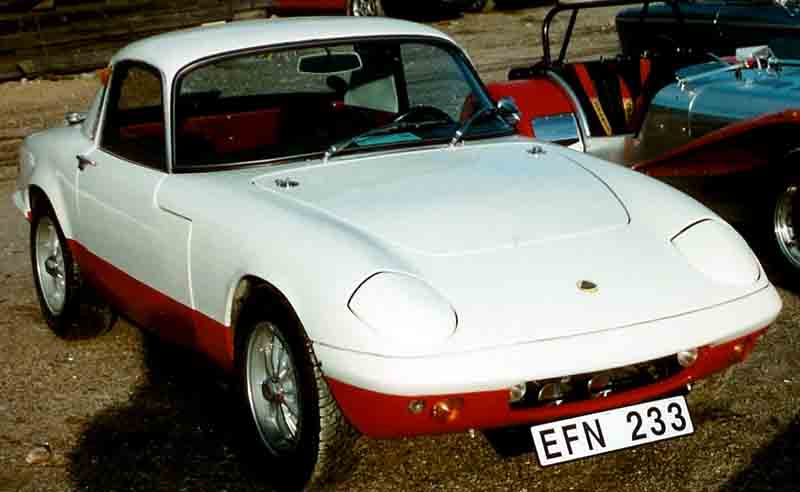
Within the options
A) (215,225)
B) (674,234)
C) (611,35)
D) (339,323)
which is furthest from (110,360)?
(611,35)

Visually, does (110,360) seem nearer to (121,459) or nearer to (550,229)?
(121,459)

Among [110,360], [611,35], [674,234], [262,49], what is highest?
[262,49]

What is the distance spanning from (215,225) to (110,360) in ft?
4.91

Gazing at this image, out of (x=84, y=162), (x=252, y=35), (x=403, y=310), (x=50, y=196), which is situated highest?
(x=252, y=35)

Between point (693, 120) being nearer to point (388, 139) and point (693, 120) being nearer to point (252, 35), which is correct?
point (388, 139)

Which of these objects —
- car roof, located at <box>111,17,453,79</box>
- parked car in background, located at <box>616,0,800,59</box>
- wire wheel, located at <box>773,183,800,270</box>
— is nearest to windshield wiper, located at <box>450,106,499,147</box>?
car roof, located at <box>111,17,453,79</box>

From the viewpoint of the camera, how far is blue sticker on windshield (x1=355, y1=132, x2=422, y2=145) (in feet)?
15.3

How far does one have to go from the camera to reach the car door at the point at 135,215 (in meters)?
4.48

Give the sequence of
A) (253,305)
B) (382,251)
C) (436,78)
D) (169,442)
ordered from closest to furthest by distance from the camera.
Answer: (382,251) < (253,305) < (169,442) < (436,78)

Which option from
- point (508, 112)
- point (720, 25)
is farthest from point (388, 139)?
point (720, 25)

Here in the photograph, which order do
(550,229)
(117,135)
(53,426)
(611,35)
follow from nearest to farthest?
(550,229)
(53,426)
(117,135)
(611,35)

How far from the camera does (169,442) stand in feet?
14.6

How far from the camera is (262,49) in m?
4.88

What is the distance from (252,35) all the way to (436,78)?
2.61 feet
